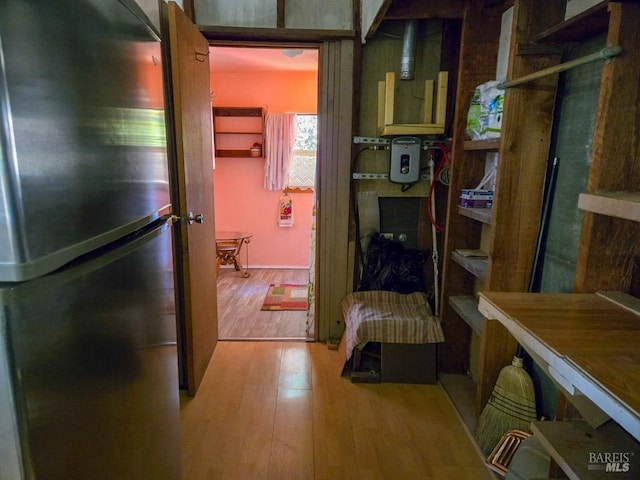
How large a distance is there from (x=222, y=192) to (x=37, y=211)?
14.4 feet

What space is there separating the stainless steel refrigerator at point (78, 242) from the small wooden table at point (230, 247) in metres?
3.44

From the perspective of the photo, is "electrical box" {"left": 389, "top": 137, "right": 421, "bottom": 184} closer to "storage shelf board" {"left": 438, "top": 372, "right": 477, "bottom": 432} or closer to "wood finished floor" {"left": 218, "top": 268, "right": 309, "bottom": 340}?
"storage shelf board" {"left": 438, "top": 372, "right": 477, "bottom": 432}

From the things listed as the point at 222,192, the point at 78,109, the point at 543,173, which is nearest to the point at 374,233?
the point at 543,173

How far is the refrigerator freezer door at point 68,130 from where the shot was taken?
537 millimetres

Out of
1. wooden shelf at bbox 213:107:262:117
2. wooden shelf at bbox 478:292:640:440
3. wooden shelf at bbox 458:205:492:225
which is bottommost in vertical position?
wooden shelf at bbox 478:292:640:440

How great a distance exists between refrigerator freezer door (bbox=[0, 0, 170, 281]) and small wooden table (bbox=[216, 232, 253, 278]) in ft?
11.6

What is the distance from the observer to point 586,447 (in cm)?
106

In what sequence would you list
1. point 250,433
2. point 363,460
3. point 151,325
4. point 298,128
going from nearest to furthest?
point 151,325 → point 363,460 → point 250,433 → point 298,128

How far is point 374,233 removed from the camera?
2.75 m

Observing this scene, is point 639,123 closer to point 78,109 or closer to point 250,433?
point 78,109

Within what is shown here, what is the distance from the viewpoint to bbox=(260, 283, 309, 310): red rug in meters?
3.66

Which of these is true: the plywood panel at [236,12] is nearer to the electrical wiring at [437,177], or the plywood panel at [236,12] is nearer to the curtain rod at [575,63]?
the electrical wiring at [437,177]

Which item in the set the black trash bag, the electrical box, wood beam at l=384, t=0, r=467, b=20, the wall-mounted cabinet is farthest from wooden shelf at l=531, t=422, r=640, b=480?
the wall-mounted cabinet

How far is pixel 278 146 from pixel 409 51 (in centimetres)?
244
